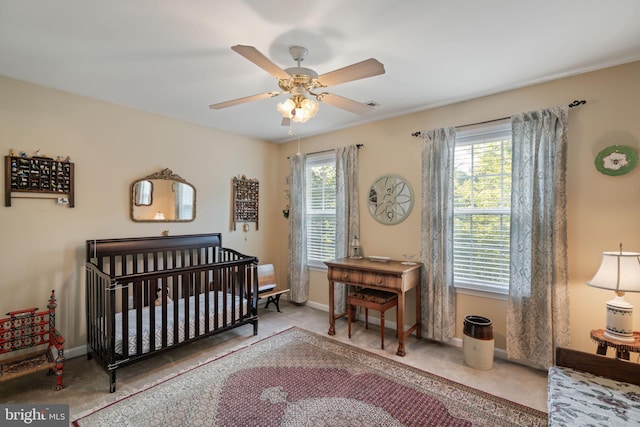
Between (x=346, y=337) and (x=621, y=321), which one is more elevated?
(x=621, y=321)

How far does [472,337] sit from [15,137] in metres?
4.42

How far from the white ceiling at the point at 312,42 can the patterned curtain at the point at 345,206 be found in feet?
3.63

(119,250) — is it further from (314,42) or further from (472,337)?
(472,337)

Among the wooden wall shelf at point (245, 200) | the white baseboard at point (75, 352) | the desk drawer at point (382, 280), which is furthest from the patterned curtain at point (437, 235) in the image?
the white baseboard at point (75, 352)

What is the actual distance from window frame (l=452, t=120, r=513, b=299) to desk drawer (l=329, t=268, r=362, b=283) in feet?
3.34

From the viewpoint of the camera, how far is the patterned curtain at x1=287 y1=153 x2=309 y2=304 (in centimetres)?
439

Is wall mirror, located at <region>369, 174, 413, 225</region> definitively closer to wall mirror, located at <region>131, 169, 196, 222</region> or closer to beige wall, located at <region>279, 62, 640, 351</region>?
beige wall, located at <region>279, 62, 640, 351</region>

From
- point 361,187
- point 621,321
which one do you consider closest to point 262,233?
point 361,187

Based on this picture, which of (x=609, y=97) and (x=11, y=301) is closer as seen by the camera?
(x=609, y=97)

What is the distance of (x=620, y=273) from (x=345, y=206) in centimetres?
263

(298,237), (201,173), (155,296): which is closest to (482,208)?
(298,237)

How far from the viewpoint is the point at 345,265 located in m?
3.26

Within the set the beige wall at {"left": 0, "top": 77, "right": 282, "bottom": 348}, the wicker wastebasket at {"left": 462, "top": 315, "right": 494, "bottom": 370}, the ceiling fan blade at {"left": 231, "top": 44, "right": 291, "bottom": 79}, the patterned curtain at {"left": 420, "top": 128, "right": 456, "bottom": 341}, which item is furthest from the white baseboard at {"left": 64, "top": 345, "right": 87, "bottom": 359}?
the wicker wastebasket at {"left": 462, "top": 315, "right": 494, "bottom": 370}

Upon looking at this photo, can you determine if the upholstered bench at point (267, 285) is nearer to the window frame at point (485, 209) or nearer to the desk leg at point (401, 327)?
the desk leg at point (401, 327)
